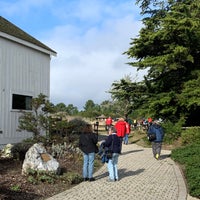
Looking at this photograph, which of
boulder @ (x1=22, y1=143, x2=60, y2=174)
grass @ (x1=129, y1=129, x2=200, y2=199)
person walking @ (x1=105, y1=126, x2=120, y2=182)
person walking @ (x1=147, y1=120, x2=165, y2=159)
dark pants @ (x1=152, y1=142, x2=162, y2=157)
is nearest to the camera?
grass @ (x1=129, y1=129, x2=200, y2=199)

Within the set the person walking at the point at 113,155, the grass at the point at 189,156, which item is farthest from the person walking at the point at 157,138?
the person walking at the point at 113,155

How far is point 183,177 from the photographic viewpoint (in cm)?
1223

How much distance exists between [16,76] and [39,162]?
314 inches

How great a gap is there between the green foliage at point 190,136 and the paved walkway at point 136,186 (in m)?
8.70

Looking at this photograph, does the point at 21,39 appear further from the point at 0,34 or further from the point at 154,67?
the point at 154,67

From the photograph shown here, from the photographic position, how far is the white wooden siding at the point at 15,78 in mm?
17094

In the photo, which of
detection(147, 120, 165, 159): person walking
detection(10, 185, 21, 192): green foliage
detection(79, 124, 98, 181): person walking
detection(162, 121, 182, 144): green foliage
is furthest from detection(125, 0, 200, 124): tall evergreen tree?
detection(10, 185, 21, 192): green foliage

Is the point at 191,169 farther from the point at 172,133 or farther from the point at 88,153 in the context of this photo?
the point at 172,133

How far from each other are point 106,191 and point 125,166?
511 cm

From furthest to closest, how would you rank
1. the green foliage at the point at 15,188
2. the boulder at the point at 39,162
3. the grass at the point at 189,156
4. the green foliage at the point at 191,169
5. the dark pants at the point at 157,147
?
the dark pants at the point at 157,147 → the boulder at the point at 39,162 → the grass at the point at 189,156 → the green foliage at the point at 191,169 → the green foliage at the point at 15,188

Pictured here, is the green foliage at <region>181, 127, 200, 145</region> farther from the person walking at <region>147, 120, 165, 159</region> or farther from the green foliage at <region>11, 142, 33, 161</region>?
the green foliage at <region>11, 142, 33, 161</region>

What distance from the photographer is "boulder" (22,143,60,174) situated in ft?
35.4

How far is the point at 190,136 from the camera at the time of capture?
23.3m

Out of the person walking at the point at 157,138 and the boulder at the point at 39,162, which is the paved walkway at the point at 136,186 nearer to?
the boulder at the point at 39,162
